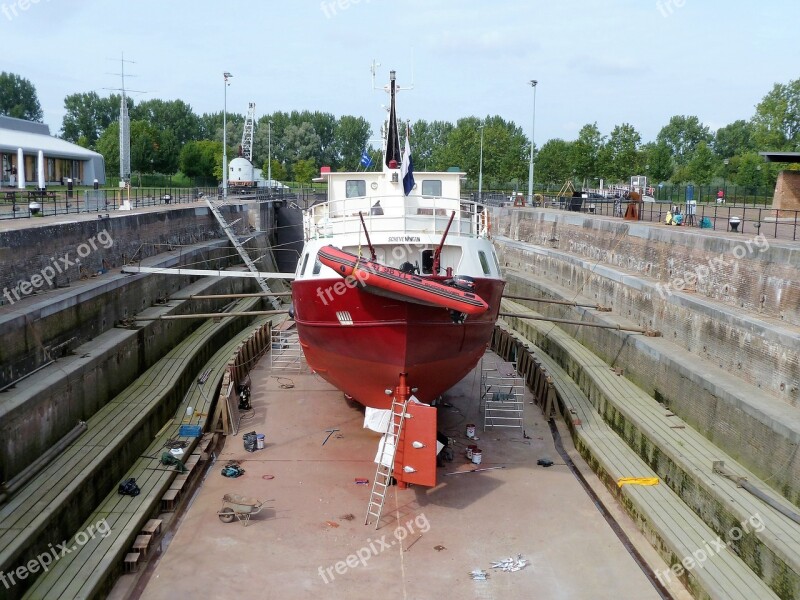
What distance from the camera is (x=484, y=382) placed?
1977 cm

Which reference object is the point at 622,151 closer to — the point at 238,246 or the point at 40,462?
the point at 238,246

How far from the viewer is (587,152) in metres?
51.2

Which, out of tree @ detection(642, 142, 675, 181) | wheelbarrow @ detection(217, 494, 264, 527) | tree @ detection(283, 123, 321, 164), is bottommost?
wheelbarrow @ detection(217, 494, 264, 527)

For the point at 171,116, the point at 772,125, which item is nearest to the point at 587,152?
the point at 772,125

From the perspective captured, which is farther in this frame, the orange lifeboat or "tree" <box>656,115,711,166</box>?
"tree" <box>656,115,711,166</box>

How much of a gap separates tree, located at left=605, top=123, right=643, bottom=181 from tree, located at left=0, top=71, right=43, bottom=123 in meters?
79.0

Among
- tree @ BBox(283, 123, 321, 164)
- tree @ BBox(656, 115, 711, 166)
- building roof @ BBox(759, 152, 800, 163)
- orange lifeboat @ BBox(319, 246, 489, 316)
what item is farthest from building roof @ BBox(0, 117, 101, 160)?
tree @ BBox(656, 115, 711, 166)

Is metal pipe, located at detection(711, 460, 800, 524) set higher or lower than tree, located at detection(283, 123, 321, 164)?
lower

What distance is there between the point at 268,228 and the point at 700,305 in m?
31.4

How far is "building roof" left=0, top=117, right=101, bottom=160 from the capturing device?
125ft

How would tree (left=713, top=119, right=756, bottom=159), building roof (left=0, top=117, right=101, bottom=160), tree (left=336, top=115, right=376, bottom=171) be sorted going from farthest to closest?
tree (left=336, top=115, right=376, bottom=171) → tree (left=713, top=119, right=756, bottom=159) → building roof (left=0, top=117, right=101, bottom=160)

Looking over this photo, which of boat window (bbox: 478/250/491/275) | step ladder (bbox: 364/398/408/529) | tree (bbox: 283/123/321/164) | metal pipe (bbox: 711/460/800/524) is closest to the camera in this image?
metal pipe (bbox: 711/460/800/524)

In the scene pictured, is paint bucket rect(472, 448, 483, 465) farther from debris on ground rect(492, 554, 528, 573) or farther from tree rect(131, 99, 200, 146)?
tree rect(131, 99, 200, 146)

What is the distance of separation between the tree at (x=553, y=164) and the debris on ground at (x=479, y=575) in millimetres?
55440
